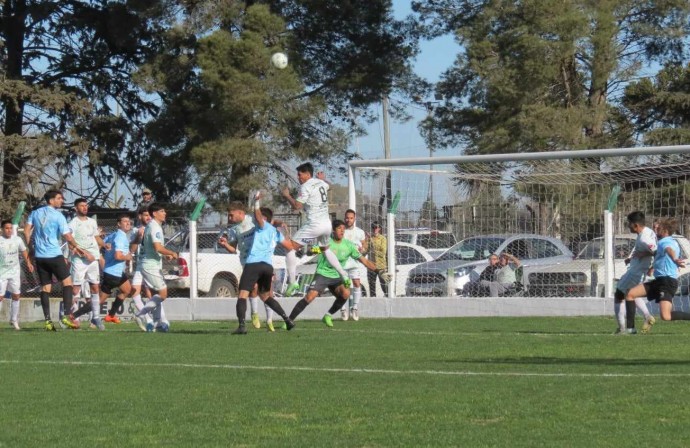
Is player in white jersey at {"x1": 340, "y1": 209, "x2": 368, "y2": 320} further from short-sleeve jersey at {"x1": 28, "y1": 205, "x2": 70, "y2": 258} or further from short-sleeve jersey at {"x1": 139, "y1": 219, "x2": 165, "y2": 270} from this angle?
short-sleeve jersey at {"x1": 28, "y1": 205, "x2": 70, "y2": 258}

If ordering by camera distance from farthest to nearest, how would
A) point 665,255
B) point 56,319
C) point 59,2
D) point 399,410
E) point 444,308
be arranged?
point 59,2
point 56,319
point 444,308
point 665,255
point 399,410

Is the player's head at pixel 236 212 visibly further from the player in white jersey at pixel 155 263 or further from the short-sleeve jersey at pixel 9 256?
the short-sleeve jersey at pixel 9 256

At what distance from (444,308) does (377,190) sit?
127 inches

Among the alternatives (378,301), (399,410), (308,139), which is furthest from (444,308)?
(308,139)

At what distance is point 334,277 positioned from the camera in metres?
19.6

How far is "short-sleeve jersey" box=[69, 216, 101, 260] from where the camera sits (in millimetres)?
20953

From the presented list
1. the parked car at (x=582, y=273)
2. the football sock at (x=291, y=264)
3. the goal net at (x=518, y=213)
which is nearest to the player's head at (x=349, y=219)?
the goal net at (x=518, y=213)

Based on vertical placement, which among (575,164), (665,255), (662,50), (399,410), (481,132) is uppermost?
(662,50)

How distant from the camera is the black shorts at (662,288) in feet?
54.1

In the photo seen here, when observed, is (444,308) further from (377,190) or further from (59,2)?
(59,2)

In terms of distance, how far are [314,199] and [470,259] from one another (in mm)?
6568

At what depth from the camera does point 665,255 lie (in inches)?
651

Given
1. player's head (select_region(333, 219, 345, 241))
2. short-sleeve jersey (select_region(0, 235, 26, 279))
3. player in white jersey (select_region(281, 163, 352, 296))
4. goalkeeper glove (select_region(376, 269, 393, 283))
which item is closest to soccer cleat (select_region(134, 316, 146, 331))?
player in white jersey (select_region(281, 163, 352, 296))

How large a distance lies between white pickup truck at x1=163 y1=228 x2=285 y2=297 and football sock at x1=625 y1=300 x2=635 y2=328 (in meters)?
10.7
